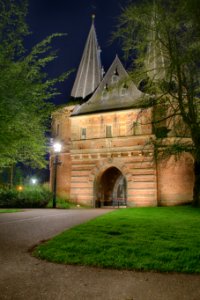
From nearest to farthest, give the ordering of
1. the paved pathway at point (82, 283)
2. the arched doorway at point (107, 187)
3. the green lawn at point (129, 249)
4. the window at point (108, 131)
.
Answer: the paved pathway at point (82, 283), the green lawn at point (129, 249), the window at point (108, 131), the arched doorway at point (107, 187)

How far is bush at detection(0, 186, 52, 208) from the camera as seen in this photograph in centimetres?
1953

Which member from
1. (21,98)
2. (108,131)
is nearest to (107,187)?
(108,131)

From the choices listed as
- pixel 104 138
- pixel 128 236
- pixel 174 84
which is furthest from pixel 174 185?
pixel 128 236

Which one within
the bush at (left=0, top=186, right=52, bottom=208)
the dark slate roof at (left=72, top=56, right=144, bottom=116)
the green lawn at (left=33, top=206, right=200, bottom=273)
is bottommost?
the green lawn at (left=33, top=206, right=200, bottom=273)

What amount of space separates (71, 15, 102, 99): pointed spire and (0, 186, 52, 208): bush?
1570cm

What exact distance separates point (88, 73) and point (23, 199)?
2037 cm

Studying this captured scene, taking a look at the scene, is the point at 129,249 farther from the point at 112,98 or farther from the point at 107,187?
the point at 107,187

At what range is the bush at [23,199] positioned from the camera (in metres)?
19.5

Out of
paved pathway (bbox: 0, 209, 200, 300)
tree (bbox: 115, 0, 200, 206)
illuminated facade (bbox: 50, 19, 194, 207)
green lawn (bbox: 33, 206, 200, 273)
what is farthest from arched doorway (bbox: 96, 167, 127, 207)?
paved pathway (bbox: 0, 209, 200, 300)

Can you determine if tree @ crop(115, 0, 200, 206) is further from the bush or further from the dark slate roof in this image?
the dark slate roof

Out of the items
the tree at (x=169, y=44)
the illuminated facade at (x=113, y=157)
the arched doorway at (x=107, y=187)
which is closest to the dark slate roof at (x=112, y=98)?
the illuminated facade at (x=113, y=157)

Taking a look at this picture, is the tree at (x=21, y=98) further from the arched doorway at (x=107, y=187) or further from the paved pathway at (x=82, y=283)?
the arched doorway at (x=107, y=187)

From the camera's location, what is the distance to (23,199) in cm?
1952

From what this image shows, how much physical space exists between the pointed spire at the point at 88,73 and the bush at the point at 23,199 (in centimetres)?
1570
